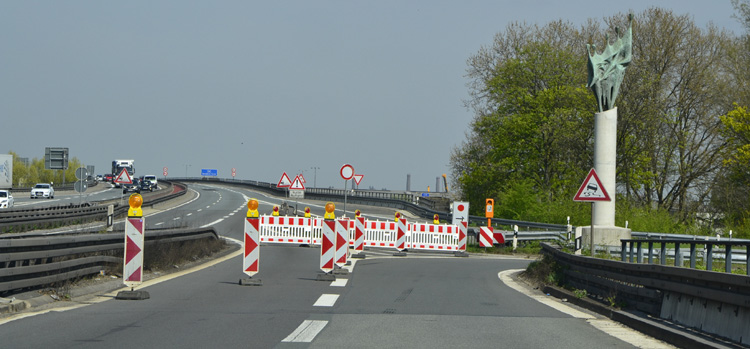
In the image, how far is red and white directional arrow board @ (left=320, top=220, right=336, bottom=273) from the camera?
58.9 ft

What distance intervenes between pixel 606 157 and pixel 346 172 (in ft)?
28.8

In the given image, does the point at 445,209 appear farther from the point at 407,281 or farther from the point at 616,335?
the point at 616,335

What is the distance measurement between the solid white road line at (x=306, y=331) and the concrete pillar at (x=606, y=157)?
19.6 metres

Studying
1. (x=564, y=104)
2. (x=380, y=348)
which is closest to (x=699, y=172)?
(x=564, y=104)

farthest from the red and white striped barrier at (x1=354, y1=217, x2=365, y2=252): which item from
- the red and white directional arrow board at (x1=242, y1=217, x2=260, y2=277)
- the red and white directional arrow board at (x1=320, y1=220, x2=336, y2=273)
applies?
the red and white directional arrow board at (x1=242, y1=217, x2=260, y2=277)

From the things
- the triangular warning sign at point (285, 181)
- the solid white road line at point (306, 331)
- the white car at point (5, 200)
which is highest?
the triangular warning sign at point (285, 181)

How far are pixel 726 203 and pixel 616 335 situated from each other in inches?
1535

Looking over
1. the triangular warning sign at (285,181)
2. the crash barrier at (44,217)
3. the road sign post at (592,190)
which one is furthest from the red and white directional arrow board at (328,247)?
the triangular warning sign at (285,181)

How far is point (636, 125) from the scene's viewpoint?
1905 inches

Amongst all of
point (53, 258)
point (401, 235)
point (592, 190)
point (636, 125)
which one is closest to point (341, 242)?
point (592, 190)

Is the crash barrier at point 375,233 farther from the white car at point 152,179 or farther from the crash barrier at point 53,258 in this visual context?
the white car at point 152,179

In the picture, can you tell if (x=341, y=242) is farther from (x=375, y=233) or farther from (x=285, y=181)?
(x=285, y=181)

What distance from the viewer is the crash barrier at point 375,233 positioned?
106ft

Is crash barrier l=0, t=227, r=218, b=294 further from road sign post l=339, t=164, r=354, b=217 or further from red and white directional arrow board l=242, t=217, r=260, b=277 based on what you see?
road sign post l=339, t=164, r=354, b=217
